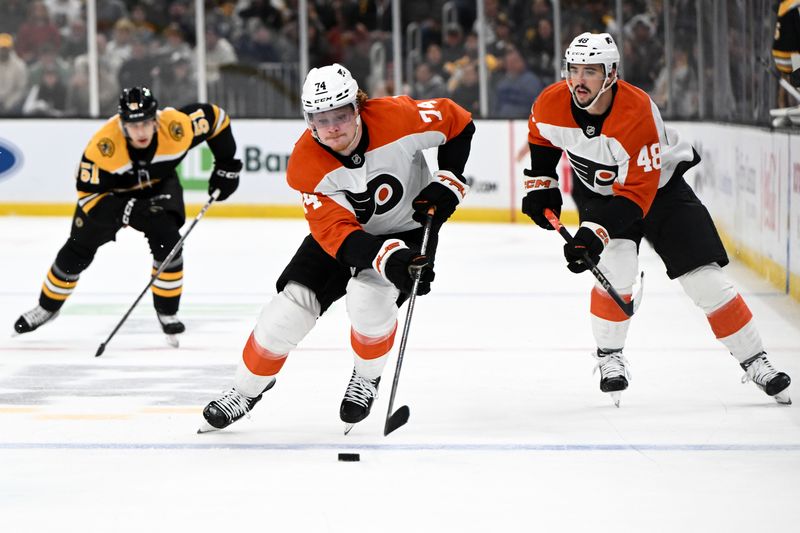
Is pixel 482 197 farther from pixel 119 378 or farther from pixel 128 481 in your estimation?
pixel 128 481

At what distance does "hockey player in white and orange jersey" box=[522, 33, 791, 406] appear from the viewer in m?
3.92

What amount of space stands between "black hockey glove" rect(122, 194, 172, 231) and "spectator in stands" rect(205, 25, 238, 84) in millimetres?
5503

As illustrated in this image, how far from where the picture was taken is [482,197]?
401 inches

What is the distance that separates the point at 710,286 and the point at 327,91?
135 centimetres

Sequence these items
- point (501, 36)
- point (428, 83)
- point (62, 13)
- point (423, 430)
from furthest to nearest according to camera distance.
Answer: point (62, 13), point (428, 83), point (501, 36), point (423, 430)

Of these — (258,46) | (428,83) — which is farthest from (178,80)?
(428,83)

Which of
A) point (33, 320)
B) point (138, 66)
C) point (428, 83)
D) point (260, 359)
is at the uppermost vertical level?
point (138, 66)

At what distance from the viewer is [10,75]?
427 inches

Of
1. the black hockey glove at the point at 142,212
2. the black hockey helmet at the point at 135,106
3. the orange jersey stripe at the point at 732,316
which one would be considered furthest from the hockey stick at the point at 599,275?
the black hockey glove at the point at 142,212

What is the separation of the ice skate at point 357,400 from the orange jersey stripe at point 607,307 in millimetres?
801

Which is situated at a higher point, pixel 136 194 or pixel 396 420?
pixel 136 194

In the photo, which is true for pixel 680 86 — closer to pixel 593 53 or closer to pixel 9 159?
pixel 9 159

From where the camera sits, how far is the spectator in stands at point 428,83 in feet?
34.8

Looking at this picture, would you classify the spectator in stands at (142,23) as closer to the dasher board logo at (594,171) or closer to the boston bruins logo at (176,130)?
the boston bruins logo at (176,130)
